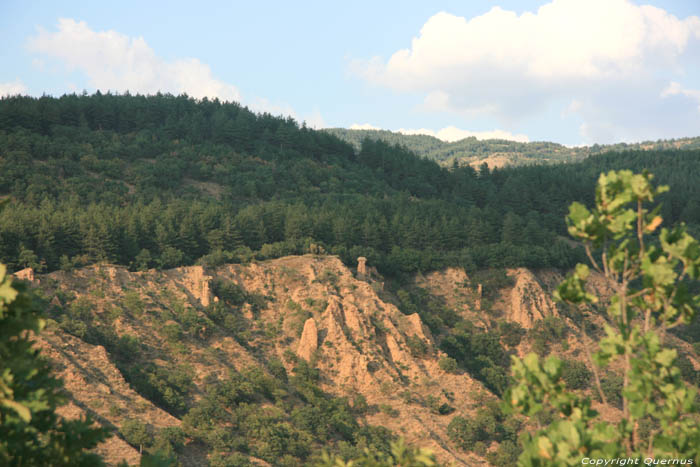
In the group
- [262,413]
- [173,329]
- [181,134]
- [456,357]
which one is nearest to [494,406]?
[456,357]

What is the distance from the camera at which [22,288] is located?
1281cm

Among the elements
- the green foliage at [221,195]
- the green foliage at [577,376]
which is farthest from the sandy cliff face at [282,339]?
the green foliage at [577,376]

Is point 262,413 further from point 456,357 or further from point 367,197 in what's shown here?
point 367,197

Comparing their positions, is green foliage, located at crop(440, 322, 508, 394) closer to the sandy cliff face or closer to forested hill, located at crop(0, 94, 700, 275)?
the sandy cliff face

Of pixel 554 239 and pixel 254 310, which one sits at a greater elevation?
pixel 554 239

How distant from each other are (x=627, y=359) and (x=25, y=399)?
36.8ft

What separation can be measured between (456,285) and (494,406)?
19.0m

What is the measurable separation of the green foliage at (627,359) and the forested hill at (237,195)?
49594 mm

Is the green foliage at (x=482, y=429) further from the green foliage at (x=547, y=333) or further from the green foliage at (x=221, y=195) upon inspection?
the green foliage at (x=221, y=195)

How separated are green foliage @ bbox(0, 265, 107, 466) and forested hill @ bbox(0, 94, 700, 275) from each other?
147 ft

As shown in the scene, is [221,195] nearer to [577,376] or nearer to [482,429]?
[577,376]

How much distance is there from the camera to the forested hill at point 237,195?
63281 millimetres

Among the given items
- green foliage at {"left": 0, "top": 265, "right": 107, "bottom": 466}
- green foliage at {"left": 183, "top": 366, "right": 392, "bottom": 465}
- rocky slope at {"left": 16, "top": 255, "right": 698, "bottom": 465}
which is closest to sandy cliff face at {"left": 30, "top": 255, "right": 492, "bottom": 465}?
rocky slope at {"left": 16, "top": 255, "right": 698, "bottom": 465}

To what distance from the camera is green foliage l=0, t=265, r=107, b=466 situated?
12.6m
